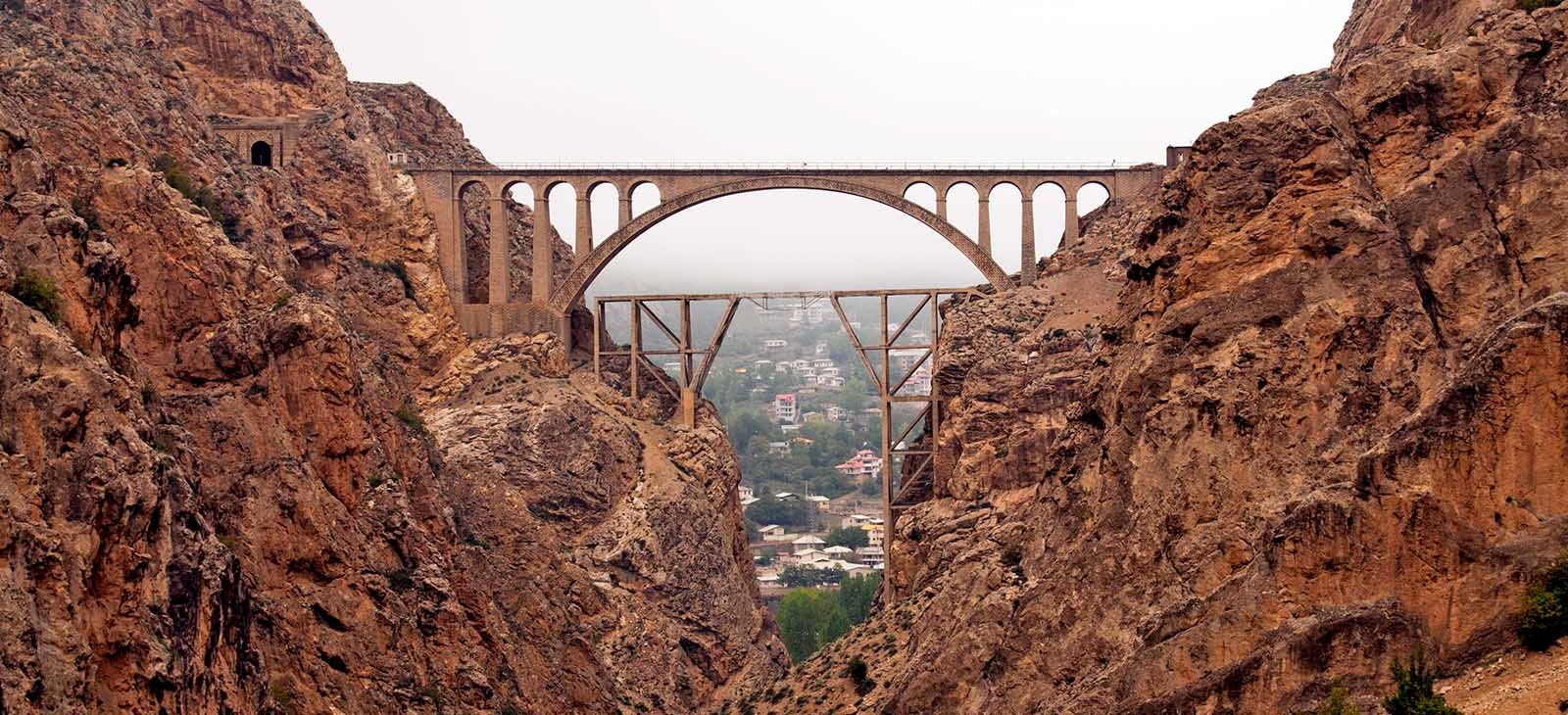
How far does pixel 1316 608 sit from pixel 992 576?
1259 cm

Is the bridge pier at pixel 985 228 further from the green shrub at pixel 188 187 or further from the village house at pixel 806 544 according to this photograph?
the village house at pixel 806 544

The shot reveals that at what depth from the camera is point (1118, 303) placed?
35.8m

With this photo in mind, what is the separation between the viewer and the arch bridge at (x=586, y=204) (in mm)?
73750

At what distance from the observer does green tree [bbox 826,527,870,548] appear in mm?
143375

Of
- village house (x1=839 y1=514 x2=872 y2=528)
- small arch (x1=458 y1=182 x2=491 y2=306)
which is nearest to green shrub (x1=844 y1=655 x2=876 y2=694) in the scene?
small arch (x1=458 y1=182 x2=491 y2=306)

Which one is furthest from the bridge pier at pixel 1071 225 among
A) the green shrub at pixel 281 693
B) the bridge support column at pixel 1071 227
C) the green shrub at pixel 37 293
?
the green shrub at pixel 37 293

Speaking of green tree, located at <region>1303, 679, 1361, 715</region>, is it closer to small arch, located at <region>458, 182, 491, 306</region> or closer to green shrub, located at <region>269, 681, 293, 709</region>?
green shrub, located at <region>269, 681, 293, 709</region>

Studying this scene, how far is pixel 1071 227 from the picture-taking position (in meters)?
71.1

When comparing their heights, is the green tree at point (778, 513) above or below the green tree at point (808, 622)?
below

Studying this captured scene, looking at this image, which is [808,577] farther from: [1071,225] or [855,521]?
[1071,225]

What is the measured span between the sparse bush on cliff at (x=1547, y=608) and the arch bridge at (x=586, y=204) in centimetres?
4986

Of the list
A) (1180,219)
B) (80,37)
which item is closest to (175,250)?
(80,37)

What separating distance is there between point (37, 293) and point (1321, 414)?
20386mm

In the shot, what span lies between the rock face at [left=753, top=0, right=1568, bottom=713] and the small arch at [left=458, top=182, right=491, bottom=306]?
1726 inches
